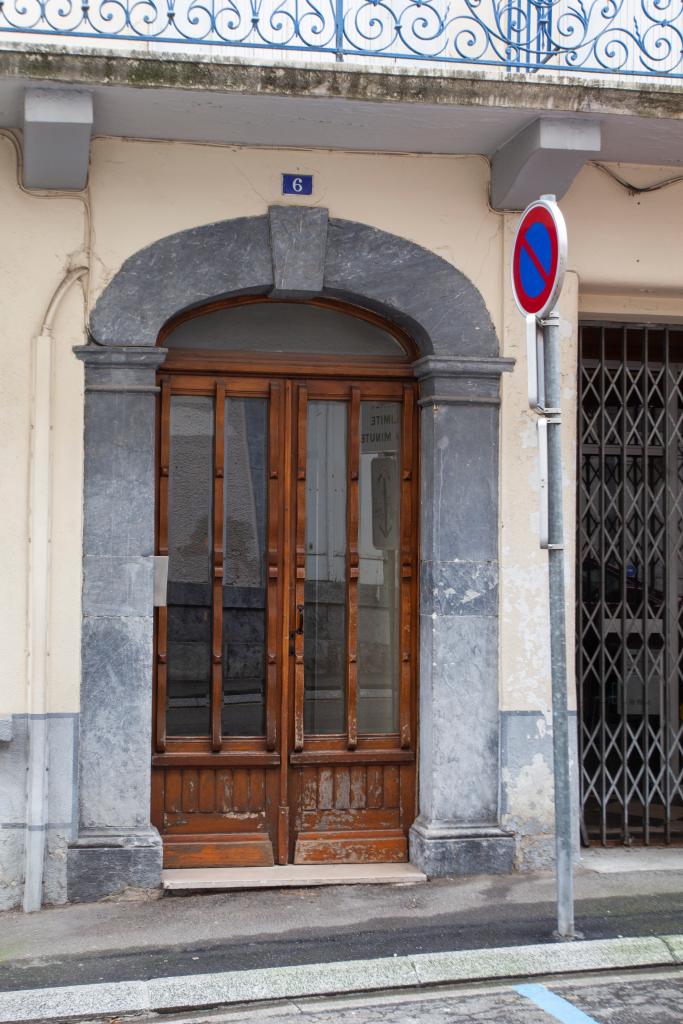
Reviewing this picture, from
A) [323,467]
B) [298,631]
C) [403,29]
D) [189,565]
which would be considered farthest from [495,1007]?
[403,29]

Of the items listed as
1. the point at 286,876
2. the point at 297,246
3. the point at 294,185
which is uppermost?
the point at 294,185

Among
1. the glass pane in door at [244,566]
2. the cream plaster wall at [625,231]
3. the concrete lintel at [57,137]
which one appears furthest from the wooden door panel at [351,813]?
the concrete lintel at [57,137]

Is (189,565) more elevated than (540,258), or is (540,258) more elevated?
(540,258)

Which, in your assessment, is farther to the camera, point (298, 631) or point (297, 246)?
point (298, 631)

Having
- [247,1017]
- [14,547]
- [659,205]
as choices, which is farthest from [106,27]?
[247,1017]

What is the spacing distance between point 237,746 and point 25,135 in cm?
347

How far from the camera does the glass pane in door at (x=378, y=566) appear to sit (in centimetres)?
762

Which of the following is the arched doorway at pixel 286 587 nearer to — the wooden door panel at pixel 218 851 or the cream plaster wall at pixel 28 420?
the wooden door panel at pixel 218 851

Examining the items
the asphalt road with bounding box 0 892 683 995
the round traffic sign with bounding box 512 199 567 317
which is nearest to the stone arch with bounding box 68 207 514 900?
the asphalt road with bounding box 0 892 683 995

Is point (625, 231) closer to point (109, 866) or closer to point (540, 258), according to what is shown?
point (540, 258)

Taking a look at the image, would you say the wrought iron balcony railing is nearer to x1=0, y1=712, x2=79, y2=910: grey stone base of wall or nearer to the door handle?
the door handle

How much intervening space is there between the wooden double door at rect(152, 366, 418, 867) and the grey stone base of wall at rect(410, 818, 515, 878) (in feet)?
1.09

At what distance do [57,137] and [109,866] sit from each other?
3.76 metres

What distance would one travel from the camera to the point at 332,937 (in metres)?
6.25
